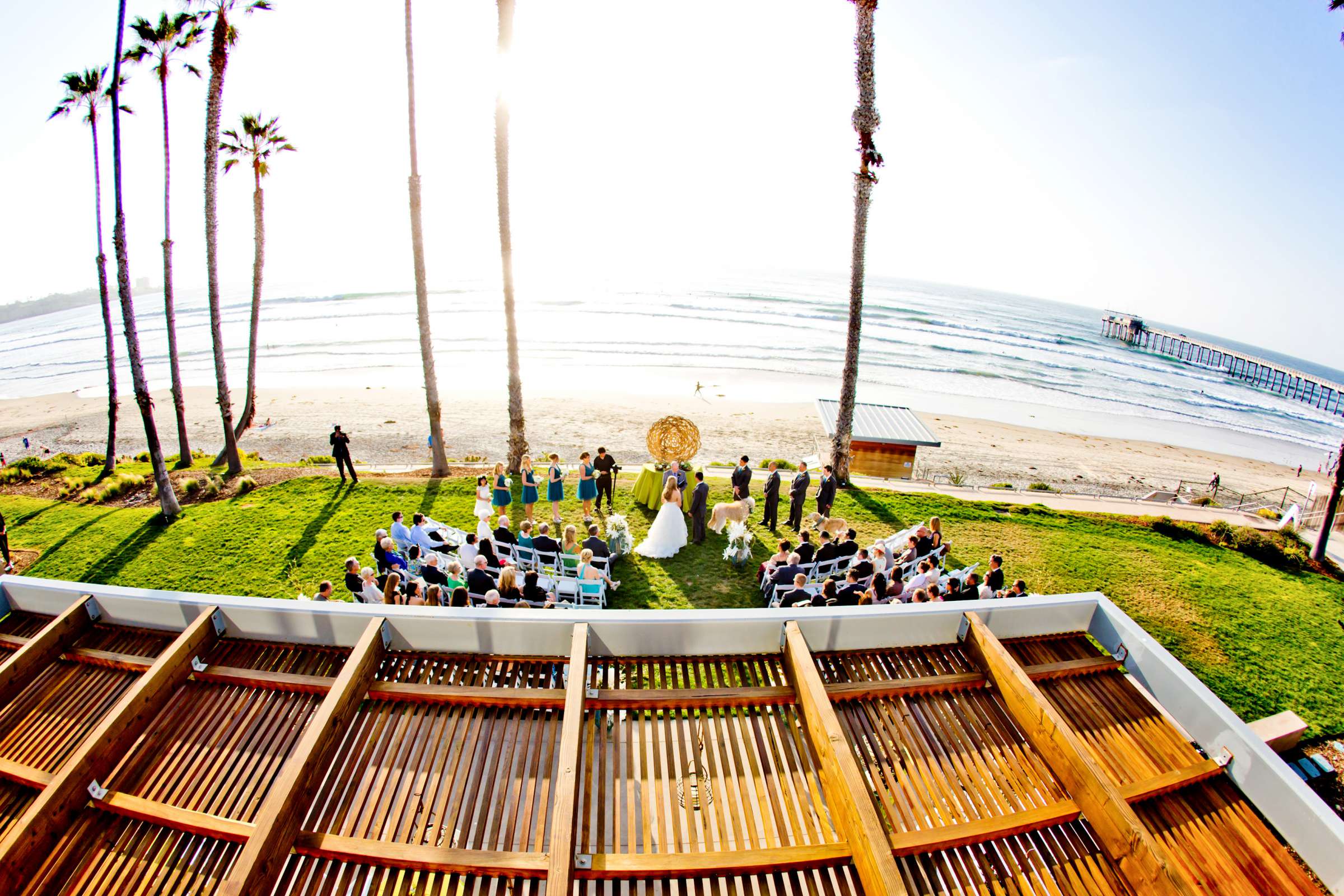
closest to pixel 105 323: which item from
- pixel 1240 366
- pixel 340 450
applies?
pixel 340 450

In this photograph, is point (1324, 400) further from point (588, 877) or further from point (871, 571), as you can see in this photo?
point (588, 877)

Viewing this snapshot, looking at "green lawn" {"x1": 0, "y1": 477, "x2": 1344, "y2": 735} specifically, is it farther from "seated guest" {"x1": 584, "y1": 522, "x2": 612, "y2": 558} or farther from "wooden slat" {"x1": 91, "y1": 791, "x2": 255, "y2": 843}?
"wooden slat" {"x1": 91, "y1": 791, "x2": 255, "y2": 843}

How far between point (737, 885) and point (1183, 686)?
3380 millimetres

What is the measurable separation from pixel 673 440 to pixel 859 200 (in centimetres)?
743

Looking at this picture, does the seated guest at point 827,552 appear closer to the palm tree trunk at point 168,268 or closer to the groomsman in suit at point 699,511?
the groomsman in suit at point 699,511

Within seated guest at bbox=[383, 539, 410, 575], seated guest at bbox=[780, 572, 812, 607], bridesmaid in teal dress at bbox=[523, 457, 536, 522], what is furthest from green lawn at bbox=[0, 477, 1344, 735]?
seated guest at bbox=[383, 539, 410, 575]

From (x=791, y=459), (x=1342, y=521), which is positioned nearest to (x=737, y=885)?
(x=791, y=459)

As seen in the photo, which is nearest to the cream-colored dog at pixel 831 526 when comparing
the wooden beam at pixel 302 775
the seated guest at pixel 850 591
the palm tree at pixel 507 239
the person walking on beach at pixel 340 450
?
the seated guest at pixel 850 591

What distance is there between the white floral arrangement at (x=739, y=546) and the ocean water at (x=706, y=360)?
21.5 meters

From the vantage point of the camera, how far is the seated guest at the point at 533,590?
7.32 m

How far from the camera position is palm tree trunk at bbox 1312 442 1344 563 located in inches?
461

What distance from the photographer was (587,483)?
38.4 feet

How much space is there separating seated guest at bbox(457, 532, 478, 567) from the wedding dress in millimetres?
3314

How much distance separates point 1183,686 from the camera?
3.88 m
